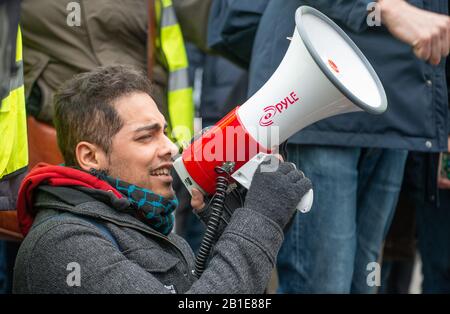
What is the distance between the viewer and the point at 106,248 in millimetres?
2412

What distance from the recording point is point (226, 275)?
242 centimetres

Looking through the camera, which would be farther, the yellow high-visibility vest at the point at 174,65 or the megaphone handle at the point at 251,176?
the yellow high-visibility vest at the point at 174,65

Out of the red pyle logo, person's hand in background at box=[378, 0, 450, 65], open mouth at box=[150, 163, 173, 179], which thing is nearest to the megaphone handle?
the red pyle logo

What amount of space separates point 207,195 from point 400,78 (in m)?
1.01

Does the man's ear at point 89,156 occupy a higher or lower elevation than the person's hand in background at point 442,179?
higher

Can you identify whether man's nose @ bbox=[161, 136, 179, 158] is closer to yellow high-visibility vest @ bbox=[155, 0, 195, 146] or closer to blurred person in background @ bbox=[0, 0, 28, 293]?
blurred person in background @ bbox=[0, 0, 28, 293]

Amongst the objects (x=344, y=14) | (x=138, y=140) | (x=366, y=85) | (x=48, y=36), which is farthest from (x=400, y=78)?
(x=48, y=36)

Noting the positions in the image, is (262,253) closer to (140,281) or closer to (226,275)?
(226,275)

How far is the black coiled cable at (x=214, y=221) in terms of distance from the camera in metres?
2.76

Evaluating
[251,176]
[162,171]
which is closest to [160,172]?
[162,171]

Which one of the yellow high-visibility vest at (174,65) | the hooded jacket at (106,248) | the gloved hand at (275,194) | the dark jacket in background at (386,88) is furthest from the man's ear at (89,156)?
the yellow high-visibility vest at (174,65)

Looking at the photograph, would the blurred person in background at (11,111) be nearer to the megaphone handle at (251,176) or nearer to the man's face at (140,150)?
the man's face at (140,150)

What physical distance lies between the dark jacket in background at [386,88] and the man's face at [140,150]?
0.69 meters

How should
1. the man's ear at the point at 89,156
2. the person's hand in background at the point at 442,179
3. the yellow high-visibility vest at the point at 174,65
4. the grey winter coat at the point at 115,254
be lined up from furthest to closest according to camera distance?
the person's hand in background at the point at 442,179 → the yellow high-visibility vest at the point at 174,65 → the man's ear at the point at 89,156 → the grey winter coat at the point at 115,254
